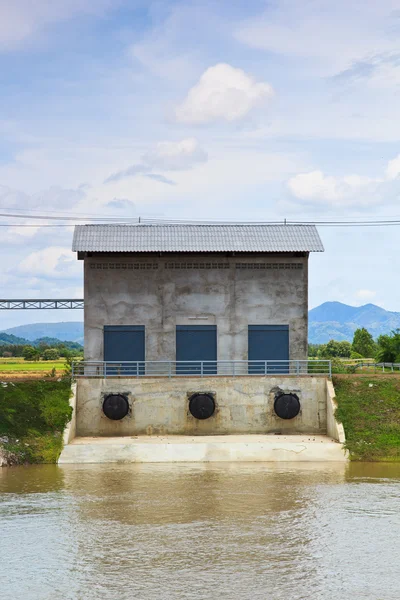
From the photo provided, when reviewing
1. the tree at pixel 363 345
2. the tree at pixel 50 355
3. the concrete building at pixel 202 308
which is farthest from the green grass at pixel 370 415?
the tree at pixel 363 345

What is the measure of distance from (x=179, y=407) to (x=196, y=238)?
30.1 ft

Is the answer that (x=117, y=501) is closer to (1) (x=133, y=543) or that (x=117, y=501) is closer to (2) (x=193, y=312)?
(1) (x=133, y=543)

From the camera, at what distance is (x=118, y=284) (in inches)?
1624

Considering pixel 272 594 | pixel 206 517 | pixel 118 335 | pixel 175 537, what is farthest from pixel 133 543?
pixel 118 335

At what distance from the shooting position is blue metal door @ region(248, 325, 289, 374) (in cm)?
4134

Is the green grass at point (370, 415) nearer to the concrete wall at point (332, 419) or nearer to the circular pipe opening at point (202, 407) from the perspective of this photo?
the concrete wall at point (332, 419)

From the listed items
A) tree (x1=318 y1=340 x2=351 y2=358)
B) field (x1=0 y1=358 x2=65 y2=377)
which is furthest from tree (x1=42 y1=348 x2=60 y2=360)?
tree (x1=318 y1=340 x2=351 y2=358)

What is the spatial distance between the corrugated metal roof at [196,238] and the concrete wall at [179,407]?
6850 mm

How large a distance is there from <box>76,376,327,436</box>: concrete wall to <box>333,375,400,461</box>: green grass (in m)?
2.55

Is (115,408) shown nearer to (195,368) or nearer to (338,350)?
(195,368)

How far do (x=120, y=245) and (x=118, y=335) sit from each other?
4.38 m

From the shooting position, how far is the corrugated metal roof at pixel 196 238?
41188 mm

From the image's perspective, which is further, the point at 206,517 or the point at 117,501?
the point at 117,501

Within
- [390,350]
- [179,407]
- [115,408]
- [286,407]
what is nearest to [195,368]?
[179,407]
